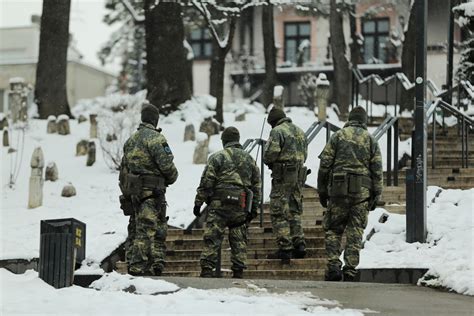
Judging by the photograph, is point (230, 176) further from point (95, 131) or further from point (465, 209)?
point (95, 131)

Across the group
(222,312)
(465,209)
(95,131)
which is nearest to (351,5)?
(95,131)

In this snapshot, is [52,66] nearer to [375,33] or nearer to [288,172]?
[288,172]

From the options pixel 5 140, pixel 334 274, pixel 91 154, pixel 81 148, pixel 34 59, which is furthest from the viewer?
pixel 34 59

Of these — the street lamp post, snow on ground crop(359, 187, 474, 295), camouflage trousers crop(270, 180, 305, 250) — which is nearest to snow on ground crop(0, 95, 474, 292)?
snow on ground crop(359, 187, 474, 295)

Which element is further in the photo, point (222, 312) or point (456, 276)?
point (456, 276)

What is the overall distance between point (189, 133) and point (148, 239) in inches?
373

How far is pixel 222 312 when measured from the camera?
8.85 meters

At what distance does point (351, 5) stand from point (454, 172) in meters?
15.7

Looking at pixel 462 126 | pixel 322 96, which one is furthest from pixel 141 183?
pixel 322 96

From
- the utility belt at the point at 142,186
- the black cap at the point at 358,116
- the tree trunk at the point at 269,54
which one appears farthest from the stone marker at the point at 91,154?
the tree trunk at the point at 269,54

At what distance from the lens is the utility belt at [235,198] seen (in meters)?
12.5

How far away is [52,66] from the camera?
26.1 m

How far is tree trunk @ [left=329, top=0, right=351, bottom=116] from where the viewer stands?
2919 centimetres

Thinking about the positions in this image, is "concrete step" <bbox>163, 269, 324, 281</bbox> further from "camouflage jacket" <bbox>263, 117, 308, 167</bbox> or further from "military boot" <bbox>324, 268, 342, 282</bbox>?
"camouflage jacket" <bbox>263, 117, 308, 167</bbox>
